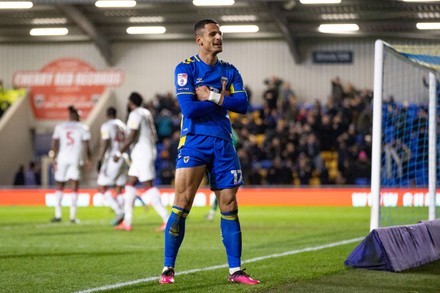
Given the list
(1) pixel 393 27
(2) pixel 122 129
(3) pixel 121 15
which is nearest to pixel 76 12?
(3) pixel 121 15

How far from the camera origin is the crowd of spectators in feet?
92.3

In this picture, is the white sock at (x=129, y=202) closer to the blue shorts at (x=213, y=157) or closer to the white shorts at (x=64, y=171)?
the white shorts at (x=64, y=171)

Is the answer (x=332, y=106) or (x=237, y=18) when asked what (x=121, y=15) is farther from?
(x=332, y=106)

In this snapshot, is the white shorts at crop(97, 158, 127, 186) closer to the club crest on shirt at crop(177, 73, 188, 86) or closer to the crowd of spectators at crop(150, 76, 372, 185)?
the club crest on shirt at crop(177, 73, 188, 86)

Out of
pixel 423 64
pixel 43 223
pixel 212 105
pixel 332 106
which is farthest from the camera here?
pixel 332 106

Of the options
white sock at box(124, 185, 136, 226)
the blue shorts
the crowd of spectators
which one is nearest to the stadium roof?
the crowd of spectators

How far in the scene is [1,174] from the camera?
113ft

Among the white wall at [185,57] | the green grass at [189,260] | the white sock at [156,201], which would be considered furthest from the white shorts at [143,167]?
the white wall at [185,57]

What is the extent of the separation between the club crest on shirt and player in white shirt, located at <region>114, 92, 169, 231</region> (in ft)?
23.2

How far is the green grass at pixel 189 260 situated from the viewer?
738 centimetres

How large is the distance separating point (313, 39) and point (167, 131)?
711 centimetres

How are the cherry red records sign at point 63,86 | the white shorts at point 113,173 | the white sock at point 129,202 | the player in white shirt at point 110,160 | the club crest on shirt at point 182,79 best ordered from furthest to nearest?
1. the cherry red records sign at point 63,86
2. the white shorts at point 113,173
3. the player in white shirt at point 110,160
4. the white sock at point 129,202
5. the club crest on shirt at point 182,79

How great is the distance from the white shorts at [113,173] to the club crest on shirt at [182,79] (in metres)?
9.95

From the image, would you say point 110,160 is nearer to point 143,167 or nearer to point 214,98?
point 143,167
